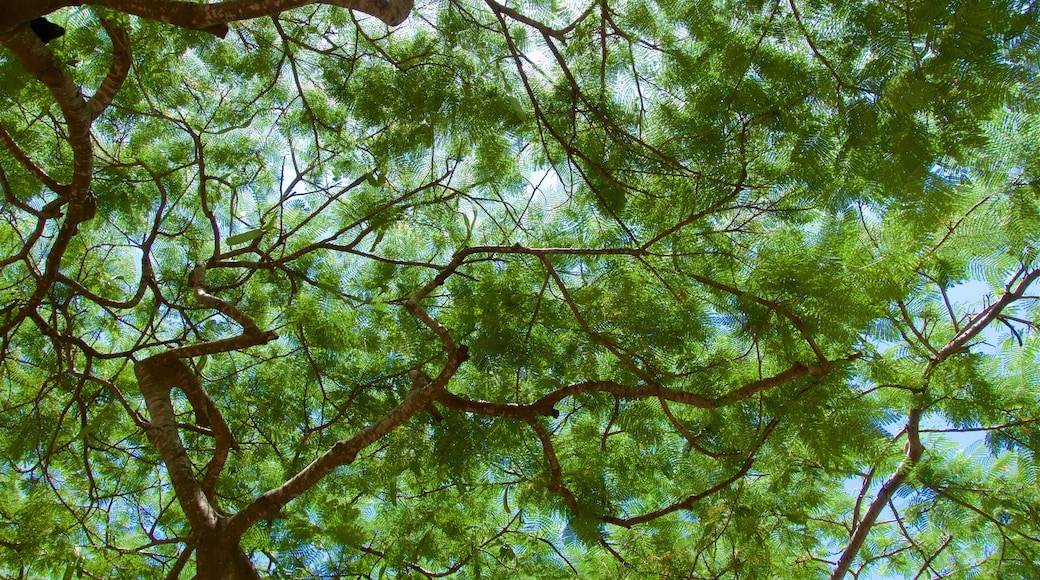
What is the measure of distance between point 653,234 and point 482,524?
2.31m

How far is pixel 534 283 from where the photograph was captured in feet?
14.9

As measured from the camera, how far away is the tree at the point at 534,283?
11.3ft

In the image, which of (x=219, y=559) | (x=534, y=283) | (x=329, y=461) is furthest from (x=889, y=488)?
(x=219, y=559)

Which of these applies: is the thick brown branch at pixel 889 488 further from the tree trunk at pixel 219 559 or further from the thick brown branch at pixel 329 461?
the tree trunk at pixel 219 559

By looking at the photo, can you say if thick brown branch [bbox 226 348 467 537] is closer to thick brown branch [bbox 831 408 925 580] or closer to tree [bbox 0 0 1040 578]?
tree [bbox 0 0 1040 578]

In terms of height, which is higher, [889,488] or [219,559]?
[889,488]

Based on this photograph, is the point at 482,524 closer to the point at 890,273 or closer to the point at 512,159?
the point at 512,159

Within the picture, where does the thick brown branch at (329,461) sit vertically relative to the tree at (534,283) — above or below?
below

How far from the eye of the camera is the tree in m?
3.44

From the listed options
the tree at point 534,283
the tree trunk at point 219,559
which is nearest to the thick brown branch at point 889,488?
the tree at point 534,283

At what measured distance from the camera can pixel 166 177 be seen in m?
5.21

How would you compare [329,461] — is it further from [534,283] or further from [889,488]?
[889,488]

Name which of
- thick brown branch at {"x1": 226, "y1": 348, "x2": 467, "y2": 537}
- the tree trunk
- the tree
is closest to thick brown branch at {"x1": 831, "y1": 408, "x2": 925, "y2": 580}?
the tree

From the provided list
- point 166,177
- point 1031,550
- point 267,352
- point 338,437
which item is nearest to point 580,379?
point 338,437
